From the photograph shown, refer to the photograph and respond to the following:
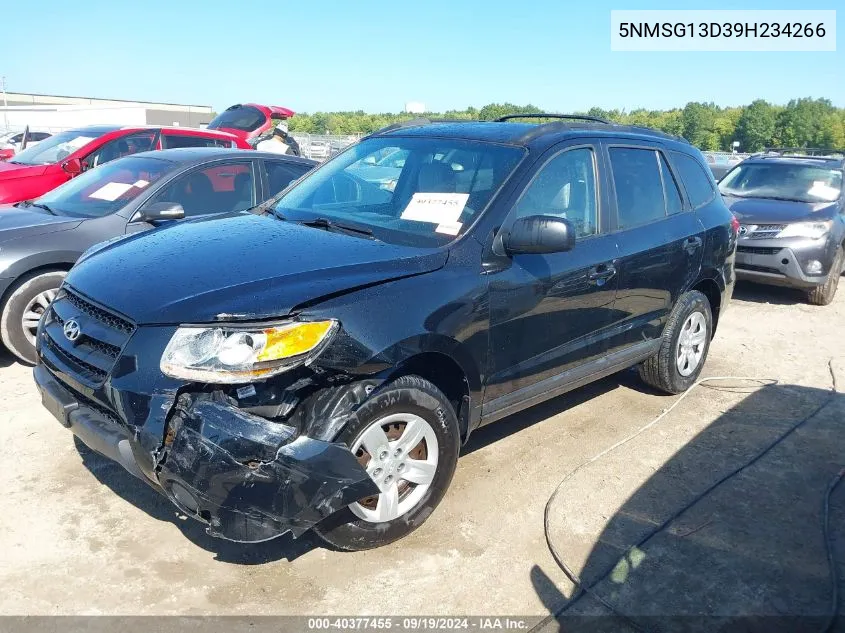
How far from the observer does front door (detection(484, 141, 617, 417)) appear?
11.5 feet

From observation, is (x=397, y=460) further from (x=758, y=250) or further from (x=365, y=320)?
(x=758, y=250)

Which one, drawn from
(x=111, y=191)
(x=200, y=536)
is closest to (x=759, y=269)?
(x=111, y=191)

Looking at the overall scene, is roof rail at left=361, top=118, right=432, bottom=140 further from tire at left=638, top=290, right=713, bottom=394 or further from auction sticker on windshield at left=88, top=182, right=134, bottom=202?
auction sticker on windshield at left=88, top=182, right=134, bottom=202

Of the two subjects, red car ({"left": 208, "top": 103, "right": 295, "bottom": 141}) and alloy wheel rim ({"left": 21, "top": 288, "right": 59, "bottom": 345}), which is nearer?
alloy wheel rim ({"left": 21, "top": 288, "right": 59, "bottom": 345})

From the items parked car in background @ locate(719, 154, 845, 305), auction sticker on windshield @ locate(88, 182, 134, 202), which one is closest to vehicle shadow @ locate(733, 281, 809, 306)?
parked car in background @ locate(719, 154, 845, 305)

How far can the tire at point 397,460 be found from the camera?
2.93 metres

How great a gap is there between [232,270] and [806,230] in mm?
7556

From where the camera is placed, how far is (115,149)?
8.24 meters

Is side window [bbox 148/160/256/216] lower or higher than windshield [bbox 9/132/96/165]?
lower

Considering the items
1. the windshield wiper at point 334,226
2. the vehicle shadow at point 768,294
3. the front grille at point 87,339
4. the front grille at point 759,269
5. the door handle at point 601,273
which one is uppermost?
the windshield wiper at point 334,226

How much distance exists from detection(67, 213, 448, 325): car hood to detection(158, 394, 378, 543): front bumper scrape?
38 cm

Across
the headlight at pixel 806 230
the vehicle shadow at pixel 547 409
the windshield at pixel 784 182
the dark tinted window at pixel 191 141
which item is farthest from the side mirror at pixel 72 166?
the windshield at pixel 784 182

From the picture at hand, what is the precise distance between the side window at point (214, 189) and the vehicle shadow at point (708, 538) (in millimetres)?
3750

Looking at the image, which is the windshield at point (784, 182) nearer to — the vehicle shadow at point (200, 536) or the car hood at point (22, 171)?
the vehicle shadow at point (200, 536)
